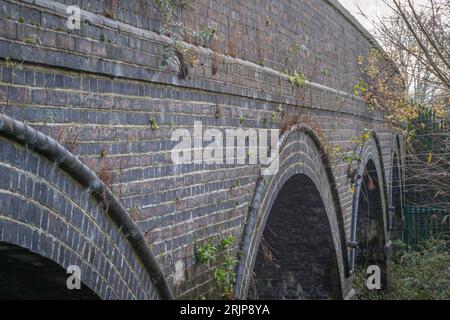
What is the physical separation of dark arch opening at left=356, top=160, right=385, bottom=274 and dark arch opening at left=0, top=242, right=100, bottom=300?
13.4 m

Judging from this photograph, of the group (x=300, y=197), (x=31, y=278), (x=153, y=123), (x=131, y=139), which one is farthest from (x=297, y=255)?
(x=31, y=278)

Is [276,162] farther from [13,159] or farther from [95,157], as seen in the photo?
[13,159]

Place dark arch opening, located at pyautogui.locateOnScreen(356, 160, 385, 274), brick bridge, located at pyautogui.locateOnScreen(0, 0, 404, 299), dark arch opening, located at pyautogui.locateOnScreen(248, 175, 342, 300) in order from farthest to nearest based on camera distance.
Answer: dark arch opening, located at pyautogui.locateOnScreen(356, 160, 385, 274) → dark arch opening, located at pyautogui.locateOnScreen(248, 175, 342, 300) → brick bridge, located at pyautogui.locateOnScreen(0, 0, 404, 299)

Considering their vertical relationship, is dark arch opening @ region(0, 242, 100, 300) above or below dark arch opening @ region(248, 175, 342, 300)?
above

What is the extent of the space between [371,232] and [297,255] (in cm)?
643

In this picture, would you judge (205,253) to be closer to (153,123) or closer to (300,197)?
(153,123)

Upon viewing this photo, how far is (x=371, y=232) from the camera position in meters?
17.2

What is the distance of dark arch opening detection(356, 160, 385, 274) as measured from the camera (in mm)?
17016

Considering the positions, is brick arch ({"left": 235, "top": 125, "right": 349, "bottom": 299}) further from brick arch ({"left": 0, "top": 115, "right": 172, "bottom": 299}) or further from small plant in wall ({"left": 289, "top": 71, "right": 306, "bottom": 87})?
brick arch ({"left": 0, "top": 115, "right": 172, "bottom": 299})

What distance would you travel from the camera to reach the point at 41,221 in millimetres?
3506

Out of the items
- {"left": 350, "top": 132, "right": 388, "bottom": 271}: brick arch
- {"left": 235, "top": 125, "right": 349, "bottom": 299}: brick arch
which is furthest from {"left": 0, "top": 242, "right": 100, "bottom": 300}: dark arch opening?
{"left": 350, "top": 132, "right": 388, "bottom": 271}: brick arch

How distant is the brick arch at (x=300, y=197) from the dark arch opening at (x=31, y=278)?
7.58ft
